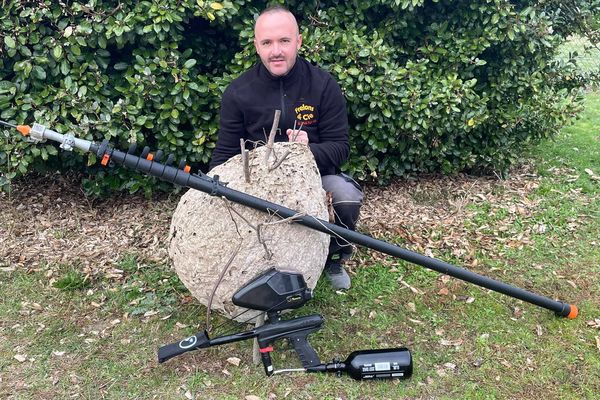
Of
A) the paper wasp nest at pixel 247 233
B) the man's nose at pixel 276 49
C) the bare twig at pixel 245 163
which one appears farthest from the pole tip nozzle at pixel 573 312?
the man's nose at pixel 276 49

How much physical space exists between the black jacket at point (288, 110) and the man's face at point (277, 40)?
135 mm

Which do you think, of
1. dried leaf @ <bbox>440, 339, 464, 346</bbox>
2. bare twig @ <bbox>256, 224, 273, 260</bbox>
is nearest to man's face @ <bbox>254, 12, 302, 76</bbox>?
bare twig @ <bbox>256, 224, 273, 260</bbox>

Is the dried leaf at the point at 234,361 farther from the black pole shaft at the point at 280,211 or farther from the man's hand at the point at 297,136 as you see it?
the man's hand at the point at 297,136

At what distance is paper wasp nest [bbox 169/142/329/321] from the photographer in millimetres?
3168

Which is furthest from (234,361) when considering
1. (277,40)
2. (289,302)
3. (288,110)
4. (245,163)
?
(277,40)

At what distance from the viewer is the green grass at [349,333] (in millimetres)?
3209

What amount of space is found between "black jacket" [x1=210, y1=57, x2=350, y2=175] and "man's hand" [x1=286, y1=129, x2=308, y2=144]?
15cm

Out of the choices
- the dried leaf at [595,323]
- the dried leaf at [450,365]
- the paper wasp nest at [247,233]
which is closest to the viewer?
the paper wasp nest at [247,233]

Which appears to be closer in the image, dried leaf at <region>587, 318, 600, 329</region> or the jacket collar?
dried leaf at <region>587, 318, 600, 329</region>

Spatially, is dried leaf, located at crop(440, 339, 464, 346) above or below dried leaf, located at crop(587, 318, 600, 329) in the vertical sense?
below

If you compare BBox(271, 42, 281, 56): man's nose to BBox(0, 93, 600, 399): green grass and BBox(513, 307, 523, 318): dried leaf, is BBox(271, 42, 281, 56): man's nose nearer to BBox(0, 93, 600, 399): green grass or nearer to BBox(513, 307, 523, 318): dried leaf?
BBox(0, 93, 600, 399): green grass

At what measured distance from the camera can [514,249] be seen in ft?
15.1

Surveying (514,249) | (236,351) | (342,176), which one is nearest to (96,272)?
(236,351)

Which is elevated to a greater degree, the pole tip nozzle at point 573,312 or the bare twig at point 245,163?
the bare twig at point 245,163
